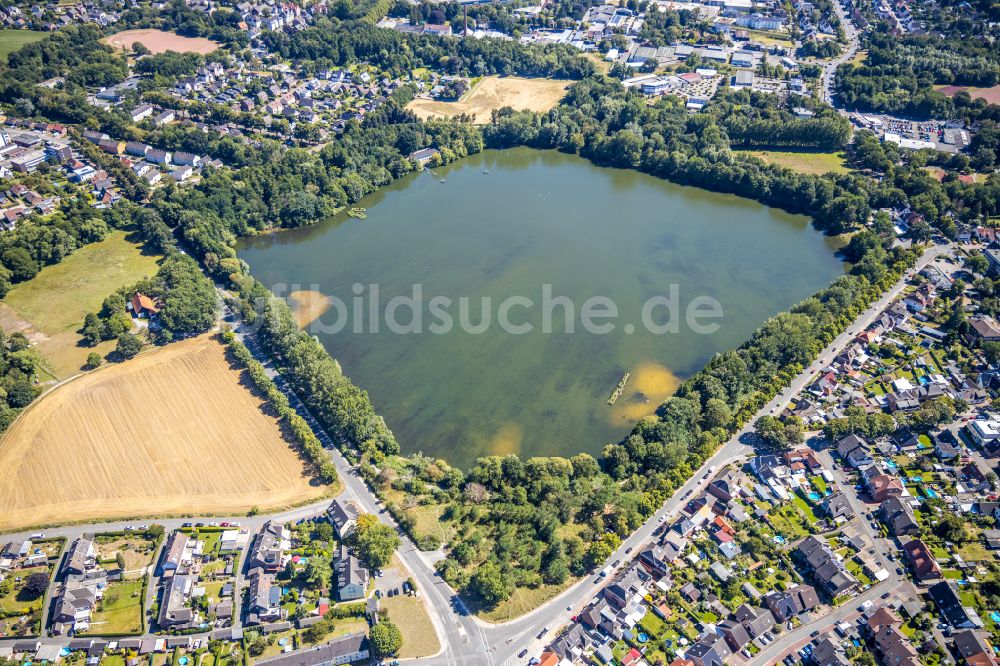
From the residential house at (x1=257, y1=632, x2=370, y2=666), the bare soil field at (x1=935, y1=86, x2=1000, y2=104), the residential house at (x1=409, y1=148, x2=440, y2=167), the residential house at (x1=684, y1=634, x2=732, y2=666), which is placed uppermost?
the bare soil field at (x1=935, y1=86, x2=1000, y2=104)

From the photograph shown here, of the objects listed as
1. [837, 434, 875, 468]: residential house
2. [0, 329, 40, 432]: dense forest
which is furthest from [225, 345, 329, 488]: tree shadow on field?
[837, 434, 875, 468]: residential house

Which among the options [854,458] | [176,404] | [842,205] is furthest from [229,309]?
[842,205]

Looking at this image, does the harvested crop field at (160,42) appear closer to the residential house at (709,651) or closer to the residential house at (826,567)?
the residential house at (826,567)

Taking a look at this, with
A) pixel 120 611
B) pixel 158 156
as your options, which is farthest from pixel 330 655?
pixel 158 156

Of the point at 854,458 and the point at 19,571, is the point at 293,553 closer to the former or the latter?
the point at 19,571

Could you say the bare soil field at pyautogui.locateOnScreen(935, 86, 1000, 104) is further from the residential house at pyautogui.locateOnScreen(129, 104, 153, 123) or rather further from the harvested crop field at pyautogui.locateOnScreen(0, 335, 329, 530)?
the residential house at pyautogui.locateOnScreen(129, 104, 153, 123)

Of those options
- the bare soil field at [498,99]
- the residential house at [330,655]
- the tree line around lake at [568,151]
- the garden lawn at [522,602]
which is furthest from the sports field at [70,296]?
the bare soil field at [498,99]
